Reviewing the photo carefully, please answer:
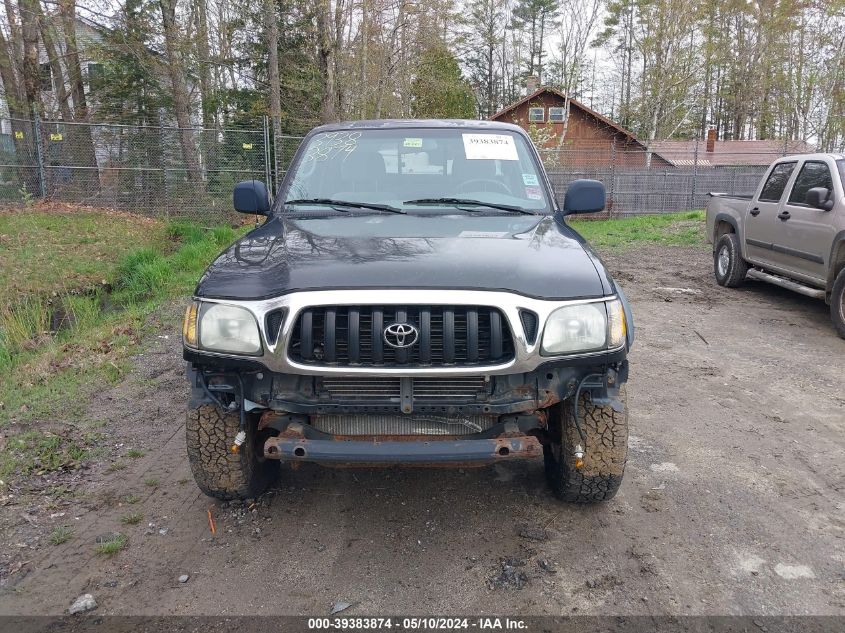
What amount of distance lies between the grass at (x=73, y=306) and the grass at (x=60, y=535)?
71 centimetres

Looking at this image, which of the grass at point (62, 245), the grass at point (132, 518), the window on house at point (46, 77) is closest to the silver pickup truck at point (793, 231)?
the grass at point (132, 518)

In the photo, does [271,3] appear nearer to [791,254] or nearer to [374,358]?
[791,254]

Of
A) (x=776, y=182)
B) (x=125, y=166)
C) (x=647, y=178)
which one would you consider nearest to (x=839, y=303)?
(x=776, y=182)

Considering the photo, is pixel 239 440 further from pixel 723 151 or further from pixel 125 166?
pixel 723 151

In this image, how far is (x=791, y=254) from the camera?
7.63 meters

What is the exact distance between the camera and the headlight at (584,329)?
2.70m

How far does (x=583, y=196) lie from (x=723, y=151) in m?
31.8

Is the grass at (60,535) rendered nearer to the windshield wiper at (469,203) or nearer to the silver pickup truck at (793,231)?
the windshield wiper at (469,203)

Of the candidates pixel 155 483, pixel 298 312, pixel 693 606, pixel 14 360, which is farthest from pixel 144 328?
pixel 693 606

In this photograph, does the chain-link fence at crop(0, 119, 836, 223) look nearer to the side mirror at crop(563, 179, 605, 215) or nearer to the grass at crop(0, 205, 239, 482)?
the grass at crop(0, 205, 239, 482)

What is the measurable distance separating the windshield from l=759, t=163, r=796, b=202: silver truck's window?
5199 mm

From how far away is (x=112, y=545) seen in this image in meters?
3.02

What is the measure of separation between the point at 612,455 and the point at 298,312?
157cm

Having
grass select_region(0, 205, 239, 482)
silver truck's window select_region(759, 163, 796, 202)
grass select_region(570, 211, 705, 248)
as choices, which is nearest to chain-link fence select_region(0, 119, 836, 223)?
grass select_region(0, 205, 239, 482)
